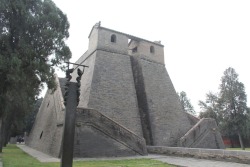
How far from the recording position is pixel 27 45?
8523 mm

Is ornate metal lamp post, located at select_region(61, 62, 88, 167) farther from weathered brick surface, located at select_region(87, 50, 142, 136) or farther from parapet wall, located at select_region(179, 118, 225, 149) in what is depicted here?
parapet wall, located at select_region(179, 118, 225, 149)

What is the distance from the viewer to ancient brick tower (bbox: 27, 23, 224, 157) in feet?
41.0

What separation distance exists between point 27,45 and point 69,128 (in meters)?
3.68

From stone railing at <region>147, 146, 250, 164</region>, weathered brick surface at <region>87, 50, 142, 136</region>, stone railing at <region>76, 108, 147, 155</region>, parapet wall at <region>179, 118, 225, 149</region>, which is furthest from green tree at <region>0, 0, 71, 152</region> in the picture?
parapet wall at <region>179, 118, 225, 149</region>

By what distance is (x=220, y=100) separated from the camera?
3155 centimetres

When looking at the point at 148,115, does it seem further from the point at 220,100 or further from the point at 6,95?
the point at 220,100

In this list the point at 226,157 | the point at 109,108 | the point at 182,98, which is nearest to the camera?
the point at 226,157

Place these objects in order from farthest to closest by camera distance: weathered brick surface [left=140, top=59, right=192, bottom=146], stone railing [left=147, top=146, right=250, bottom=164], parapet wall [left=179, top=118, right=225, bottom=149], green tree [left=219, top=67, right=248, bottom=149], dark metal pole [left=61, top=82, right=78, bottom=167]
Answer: green tree [left=219, top=67, right=248, bottom=149]
weathered brick surface [left=140, top=59, right=192, bottom=146]
parapet wall [left=179, top=118, right=225, bottom=149]
stone railing [left=147, top=146, right=250, bottom=164]
dark metal pole [left=61, top=82, right=78, bottom=167]

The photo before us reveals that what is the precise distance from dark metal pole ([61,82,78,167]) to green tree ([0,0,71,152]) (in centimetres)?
222

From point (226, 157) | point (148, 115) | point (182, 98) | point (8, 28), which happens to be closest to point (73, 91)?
point (8, 28)

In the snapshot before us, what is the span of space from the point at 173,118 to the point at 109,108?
5349mm

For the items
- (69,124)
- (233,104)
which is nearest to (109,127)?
(69,124)

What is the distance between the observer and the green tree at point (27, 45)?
8.18 meters

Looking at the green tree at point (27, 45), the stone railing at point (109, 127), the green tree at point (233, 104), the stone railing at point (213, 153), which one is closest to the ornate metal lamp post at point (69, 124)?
the green tree at point (27, 45)
